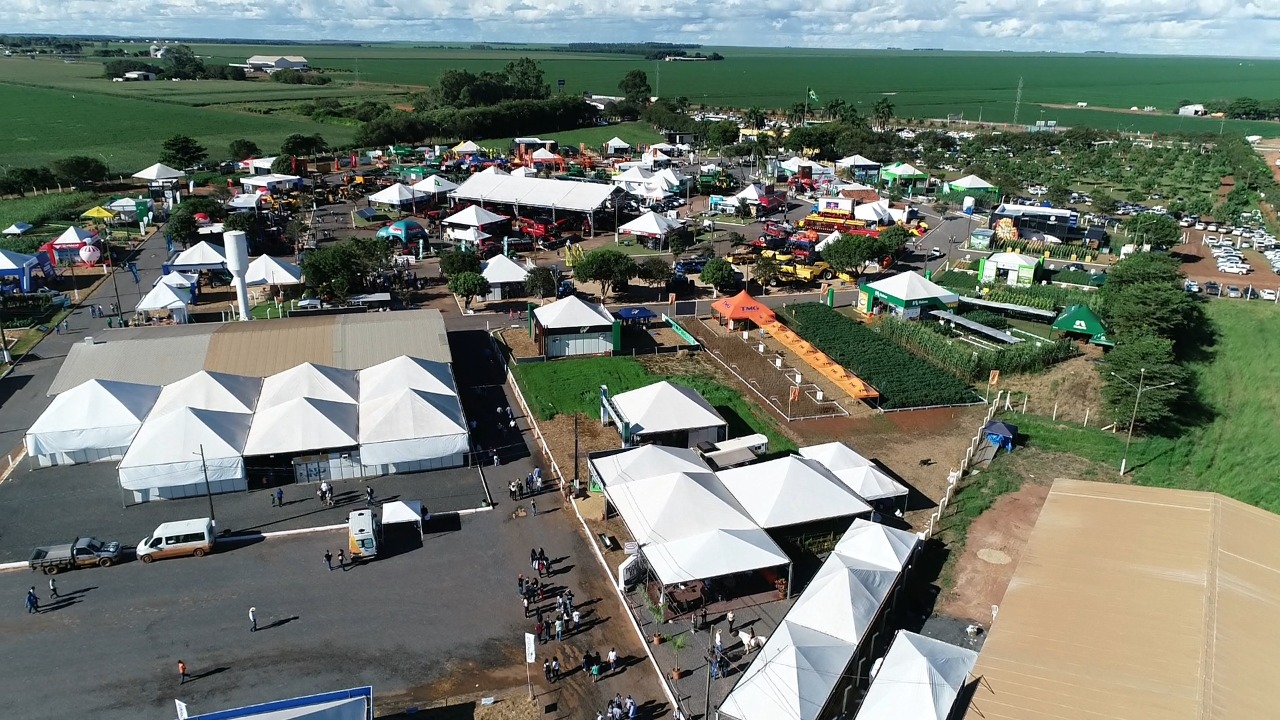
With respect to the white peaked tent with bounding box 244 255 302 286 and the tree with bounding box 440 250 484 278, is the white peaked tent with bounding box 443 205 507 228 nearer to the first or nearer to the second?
the tree with bounding box 440 250 484 278

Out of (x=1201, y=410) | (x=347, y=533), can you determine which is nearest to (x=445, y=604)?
(x=347, y=533)

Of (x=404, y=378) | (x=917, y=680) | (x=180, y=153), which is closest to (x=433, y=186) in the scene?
(x=180, y=153)

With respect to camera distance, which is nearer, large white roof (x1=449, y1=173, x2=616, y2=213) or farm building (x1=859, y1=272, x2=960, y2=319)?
farm building (x1=859, y1=272, x2=960, y2=319)

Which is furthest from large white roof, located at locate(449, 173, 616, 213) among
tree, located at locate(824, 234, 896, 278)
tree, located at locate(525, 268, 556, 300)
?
tree, located at locate(824, 234, 896, 278)

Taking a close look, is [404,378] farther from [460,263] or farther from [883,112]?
[883,112]

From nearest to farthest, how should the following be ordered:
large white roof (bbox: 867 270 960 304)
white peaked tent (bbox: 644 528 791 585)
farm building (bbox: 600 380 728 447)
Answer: white peaked tent (bbox: 644 528 791 585)
farm building (bbox: 600 380 728 447)
large white roof (bbox: 867 270 960 304)

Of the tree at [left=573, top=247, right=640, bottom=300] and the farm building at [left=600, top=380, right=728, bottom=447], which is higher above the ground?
the tree at [left=573, top=247, right=640, bottom=300]
